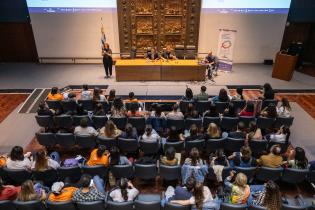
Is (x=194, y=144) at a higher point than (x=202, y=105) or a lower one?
lower

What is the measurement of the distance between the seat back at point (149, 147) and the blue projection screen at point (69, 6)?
747 centimetres

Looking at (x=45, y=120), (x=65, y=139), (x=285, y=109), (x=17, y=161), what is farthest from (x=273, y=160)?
(x=45, y=120)

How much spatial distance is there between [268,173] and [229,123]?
173 centimetres

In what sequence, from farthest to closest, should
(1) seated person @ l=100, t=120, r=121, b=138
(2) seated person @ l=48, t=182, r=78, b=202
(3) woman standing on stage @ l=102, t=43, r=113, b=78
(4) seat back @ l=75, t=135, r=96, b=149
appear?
1. (3) woman standing on stage @ l=102, t=43, r=113, b=78
2. (4) seat back @ l=75, t=135, r=96, b=149
3. (1) seated person @ l=100, t=120, r=121, b=138
4. (2) seated person @ l=48, t=182, r=78, b=202

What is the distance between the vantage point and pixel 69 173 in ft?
15.6

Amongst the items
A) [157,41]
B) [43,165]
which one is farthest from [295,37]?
[43,165]

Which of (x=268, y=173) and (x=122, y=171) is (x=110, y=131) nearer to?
(x=122, y=171)

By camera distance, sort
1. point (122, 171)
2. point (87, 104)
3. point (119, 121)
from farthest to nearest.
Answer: point (87, 104)
point (119, 121)
point (122, 171)

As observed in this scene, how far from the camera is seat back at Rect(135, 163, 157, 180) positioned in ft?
16.0

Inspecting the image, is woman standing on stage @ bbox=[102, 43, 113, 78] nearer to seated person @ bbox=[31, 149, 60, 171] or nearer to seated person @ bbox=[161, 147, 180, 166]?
seated person @ bbox=[31, 149, 60, 171]

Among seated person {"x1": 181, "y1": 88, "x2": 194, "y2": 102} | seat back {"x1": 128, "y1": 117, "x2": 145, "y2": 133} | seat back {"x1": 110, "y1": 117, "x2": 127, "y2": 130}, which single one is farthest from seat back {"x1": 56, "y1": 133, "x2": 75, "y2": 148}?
seated person {"x1": 181, "y1": 88, "x2": 194, "y2": 102}

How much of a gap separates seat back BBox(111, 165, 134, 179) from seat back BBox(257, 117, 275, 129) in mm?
3166

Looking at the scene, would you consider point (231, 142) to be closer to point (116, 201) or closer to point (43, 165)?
point (116, 201)

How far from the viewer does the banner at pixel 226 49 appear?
10.5 m
